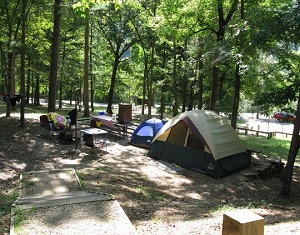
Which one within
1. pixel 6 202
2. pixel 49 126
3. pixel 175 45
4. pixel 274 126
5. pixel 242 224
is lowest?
pixel 274 126

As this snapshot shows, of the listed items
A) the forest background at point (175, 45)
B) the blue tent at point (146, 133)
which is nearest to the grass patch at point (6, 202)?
the forest background at point (175, 45)

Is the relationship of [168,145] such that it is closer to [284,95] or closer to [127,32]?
[284,95]

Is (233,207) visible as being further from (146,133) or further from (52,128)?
(52,128)

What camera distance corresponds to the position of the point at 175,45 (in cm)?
2156

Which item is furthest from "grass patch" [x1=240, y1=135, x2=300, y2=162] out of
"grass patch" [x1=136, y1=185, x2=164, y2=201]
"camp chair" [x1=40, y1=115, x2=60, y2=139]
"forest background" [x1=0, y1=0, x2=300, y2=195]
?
"camp chair" [x1=40, y1=115, x2=60, y2=139]

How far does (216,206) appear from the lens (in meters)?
6.64

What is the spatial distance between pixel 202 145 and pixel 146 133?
10.9 ft

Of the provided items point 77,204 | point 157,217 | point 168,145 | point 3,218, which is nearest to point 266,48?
point 168,145

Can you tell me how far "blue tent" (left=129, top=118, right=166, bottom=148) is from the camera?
1233 centimetres

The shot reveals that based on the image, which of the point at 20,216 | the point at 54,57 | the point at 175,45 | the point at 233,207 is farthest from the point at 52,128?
the point at 175,45

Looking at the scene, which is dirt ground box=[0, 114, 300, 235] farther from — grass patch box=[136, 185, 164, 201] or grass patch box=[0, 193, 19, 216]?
grass patch box=[0, 193, 19, 216]

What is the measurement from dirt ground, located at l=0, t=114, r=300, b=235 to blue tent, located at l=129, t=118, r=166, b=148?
1.63 ft

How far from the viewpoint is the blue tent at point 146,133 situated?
1233 centimetres

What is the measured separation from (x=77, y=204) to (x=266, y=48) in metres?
6.34
